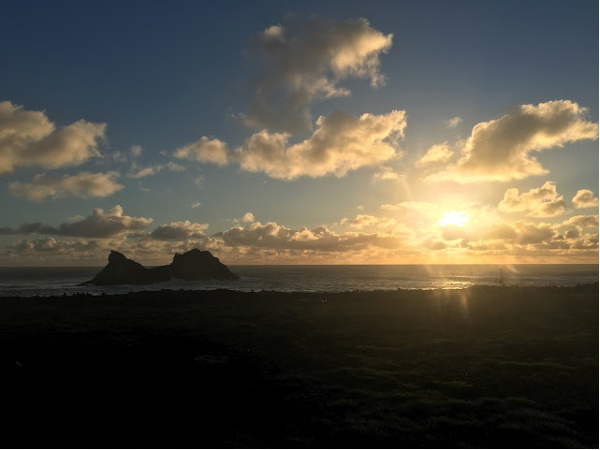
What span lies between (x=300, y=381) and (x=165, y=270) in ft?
354

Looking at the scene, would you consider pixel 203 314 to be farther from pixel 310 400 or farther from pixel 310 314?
pixel 310 400

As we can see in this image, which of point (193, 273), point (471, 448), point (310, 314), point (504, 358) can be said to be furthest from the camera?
point (193, 273)

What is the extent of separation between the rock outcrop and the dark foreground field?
70870 millimetres

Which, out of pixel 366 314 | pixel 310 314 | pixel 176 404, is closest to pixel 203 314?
pixel 310 314

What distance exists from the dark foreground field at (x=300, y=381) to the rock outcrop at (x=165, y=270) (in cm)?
7087

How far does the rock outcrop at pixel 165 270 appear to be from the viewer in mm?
106312

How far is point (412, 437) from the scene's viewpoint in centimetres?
1320

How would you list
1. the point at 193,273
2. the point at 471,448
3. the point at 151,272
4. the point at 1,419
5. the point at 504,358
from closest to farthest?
1. the point at 471,448
2. the point at 1,419
3. the point at 504,358
4. the point at 151,272
5. the point at 193,273

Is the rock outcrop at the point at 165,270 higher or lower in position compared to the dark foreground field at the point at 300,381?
higher

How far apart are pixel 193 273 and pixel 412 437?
11909cm

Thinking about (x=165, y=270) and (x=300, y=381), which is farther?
(x=165, y=270)

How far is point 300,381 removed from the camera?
19500mm

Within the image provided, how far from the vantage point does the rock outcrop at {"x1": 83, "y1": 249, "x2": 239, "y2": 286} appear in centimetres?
10631

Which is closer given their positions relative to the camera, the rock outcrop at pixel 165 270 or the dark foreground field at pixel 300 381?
the dark foreground field at pixel 300 381
